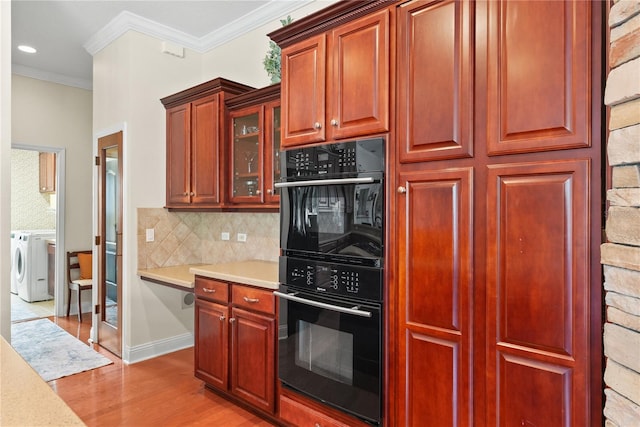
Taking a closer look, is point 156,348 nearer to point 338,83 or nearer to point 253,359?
point 253,359

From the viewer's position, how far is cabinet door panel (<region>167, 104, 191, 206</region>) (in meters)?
3.46

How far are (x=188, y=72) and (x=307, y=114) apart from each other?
2356 millimetres

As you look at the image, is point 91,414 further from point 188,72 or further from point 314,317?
point 188,72

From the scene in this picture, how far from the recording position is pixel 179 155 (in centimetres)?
356

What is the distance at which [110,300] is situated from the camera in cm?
373

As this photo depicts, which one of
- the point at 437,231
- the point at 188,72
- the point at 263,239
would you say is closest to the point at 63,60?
the point at 188,72

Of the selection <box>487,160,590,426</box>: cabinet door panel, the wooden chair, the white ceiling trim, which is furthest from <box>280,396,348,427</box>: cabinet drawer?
the wooden chair

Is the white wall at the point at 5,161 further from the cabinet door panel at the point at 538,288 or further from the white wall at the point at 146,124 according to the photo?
the cabinet door panel at the point at 538,288

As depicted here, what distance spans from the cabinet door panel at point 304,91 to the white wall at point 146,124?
1213mm

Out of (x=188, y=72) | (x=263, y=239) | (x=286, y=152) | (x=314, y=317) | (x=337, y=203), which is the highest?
(x=188, y=72)

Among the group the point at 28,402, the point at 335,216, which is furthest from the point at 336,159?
the point at 28,402

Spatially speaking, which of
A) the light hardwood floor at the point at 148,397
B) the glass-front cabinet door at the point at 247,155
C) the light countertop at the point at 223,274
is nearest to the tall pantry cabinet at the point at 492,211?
the light countertop at the point at 223,274

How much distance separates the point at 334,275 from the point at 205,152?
1.87 metres

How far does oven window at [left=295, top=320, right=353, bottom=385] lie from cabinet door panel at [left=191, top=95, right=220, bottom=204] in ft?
5.02
